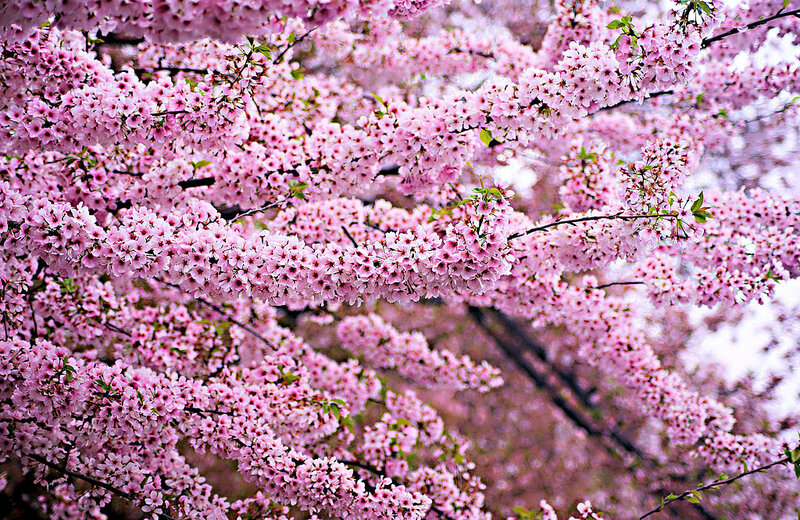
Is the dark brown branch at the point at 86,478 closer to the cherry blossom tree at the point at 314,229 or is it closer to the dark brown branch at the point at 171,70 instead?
the cherry blossom tree at the point at 314,229

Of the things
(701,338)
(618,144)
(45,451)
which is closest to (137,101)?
(45,451)

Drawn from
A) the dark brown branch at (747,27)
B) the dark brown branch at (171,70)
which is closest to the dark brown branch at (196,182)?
the dark brown branch at (171,70)

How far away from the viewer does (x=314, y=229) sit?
4227mm

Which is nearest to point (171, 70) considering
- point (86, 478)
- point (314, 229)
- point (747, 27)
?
point (314, 229)

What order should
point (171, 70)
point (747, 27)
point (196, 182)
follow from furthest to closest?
point (171, 70)
point (196, 182)
point (747, 27)

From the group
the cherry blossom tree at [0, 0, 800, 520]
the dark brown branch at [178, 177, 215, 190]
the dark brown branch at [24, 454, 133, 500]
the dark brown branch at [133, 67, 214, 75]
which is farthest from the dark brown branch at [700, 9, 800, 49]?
the dark brown branch at [24, 454, 133, 500]

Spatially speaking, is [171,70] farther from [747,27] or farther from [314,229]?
[747,27]

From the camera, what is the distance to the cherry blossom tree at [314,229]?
2969mm

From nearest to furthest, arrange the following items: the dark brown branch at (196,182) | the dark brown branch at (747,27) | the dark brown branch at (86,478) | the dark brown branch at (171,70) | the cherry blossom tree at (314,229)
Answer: the cherry blossom tree at (314,229) → the dark brown branch at (747,27) → the dark brown branch at (86,478) → the dark brown branch at (196,182) → the dark brown branch at (171,70)

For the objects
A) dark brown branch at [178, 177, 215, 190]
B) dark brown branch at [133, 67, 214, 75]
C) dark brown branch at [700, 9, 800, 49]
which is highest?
dark brown branch at [700, 9, 800, 49]

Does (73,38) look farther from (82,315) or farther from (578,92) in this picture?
(578,92)

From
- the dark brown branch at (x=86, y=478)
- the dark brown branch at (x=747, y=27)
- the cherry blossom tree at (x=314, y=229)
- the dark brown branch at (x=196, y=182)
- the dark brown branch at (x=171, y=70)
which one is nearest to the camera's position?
the cherry blossom tree at (x=314, y=229)

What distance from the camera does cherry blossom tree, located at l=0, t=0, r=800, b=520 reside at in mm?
2969

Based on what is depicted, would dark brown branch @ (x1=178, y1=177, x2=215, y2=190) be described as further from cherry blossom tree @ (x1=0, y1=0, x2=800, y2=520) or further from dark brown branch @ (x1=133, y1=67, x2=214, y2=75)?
dark brown branch @ (x1=133, y1=67, x2=214, y2=75)
